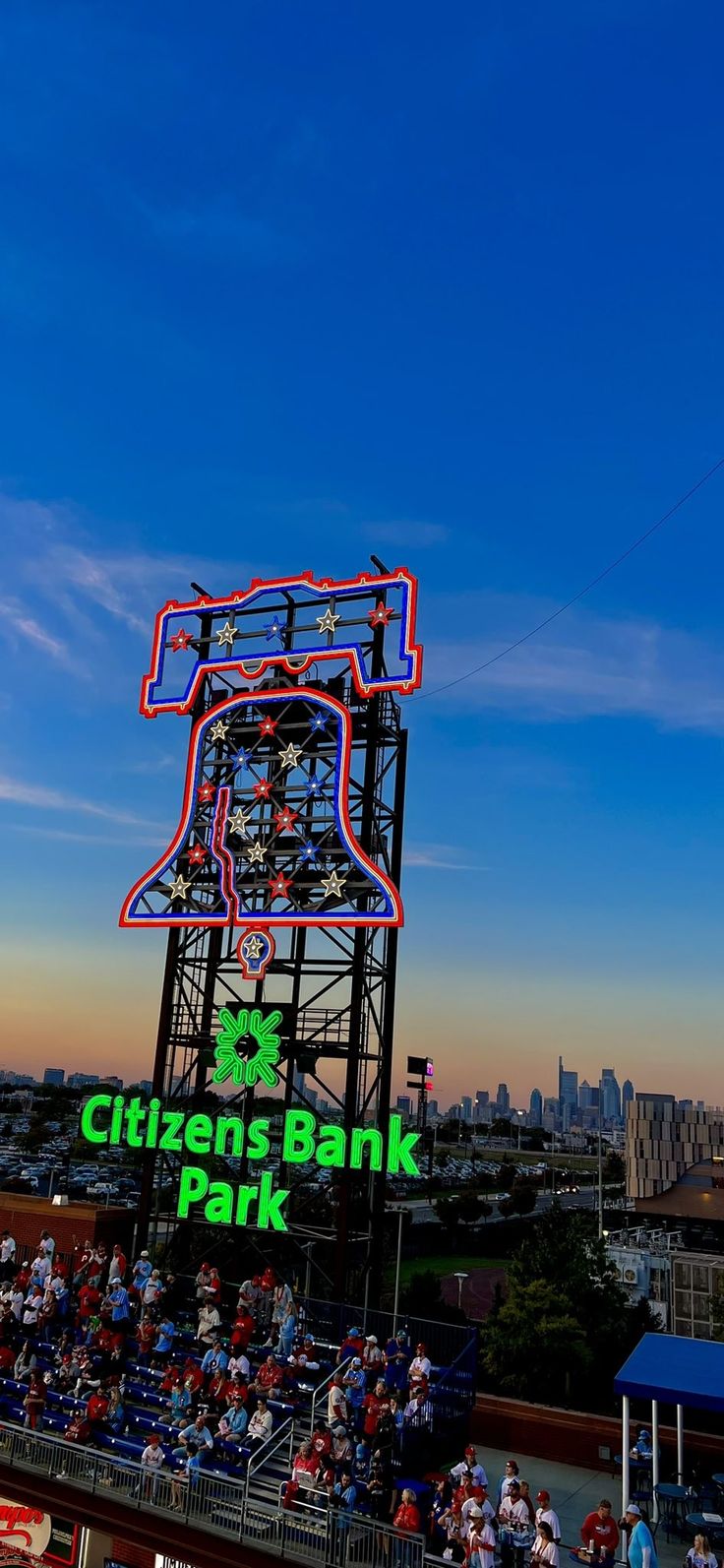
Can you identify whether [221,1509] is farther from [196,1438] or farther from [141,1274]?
[141,1274]

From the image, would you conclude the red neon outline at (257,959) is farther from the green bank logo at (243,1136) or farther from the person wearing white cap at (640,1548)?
the person wearing white cap at (640,1548)

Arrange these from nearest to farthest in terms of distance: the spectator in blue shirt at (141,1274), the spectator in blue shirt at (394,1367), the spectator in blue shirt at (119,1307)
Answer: the spectator in blue shirt at (394,1367) → the spectator in blue shirt at (119,1307) → the spectator in blue shirt at (141,1274)

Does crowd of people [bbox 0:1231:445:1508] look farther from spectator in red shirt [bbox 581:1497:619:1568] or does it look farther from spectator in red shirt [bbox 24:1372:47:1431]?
spectator in red shirt [bbox 581:1497:619:1568]

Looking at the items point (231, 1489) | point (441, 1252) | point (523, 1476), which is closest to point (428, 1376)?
point (523, 1476)

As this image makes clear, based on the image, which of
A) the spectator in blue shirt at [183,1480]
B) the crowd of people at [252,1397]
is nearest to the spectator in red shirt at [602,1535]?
the crowd of people at [252,1397]

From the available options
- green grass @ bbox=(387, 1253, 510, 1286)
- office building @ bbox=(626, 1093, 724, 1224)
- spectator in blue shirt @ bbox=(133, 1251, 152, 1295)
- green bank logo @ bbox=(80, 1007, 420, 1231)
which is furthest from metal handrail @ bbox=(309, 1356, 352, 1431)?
office building @ bbox=(626, 1093, 724, 1224)
